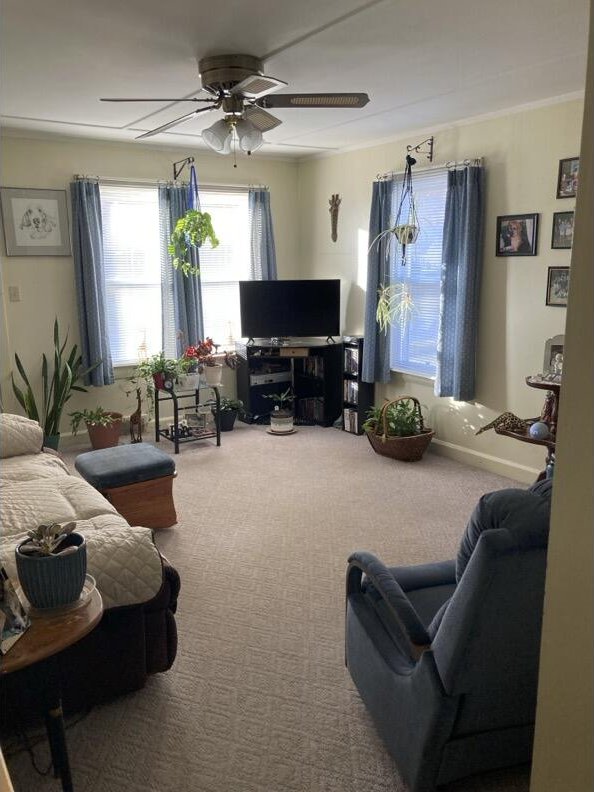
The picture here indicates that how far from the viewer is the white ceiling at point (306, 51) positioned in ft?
7.81

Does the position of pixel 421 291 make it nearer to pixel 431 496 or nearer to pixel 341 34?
pixel 431 496

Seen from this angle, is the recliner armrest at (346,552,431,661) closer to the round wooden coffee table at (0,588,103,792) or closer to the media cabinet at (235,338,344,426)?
the round wooden coffee table at (0,588,103,792)

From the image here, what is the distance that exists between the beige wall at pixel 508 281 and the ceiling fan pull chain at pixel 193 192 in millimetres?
1483

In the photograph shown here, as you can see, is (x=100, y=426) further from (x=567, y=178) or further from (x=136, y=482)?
(x=567, y=178)

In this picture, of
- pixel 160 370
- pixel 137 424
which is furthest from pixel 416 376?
pixel 137 424

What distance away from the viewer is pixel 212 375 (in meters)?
5.38

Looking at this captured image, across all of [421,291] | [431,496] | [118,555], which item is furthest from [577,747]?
[421,291]

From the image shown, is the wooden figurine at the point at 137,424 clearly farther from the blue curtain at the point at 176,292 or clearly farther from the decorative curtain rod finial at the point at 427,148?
the decorative curtain rod finial at the point at 427,148

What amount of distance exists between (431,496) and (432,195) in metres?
2.34

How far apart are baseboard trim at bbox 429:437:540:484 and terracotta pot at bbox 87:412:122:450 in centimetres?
262

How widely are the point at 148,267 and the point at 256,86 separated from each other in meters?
3.04

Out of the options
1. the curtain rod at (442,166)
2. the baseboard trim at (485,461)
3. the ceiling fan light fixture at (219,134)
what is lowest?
the baseboard trim at (485,461)

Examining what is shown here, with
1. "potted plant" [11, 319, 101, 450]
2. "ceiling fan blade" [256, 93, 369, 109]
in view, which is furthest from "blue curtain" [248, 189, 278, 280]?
"ceiling fan blade" [256, 93, 369, 109]

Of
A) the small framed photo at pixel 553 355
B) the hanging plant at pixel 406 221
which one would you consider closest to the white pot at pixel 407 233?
the hanging plant at pixel 406 221
